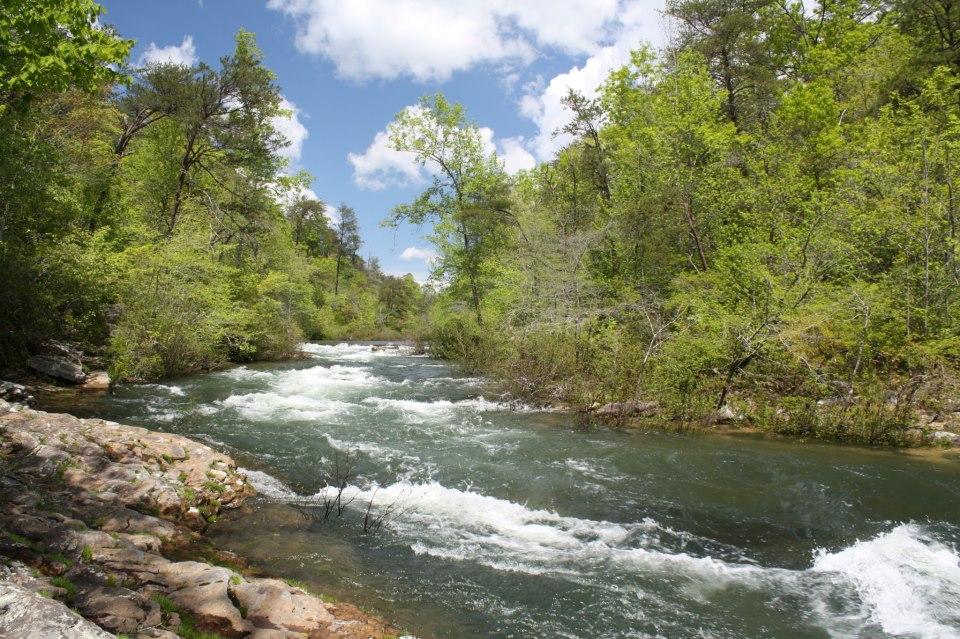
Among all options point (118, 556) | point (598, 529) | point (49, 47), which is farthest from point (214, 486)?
point (49, 47)

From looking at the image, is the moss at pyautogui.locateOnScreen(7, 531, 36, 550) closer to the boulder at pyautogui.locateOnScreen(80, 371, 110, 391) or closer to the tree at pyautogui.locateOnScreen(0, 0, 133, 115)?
the tree at pyautogui.locateOnScreen(0, 0, 133, 115)

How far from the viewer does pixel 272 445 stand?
9.99 m

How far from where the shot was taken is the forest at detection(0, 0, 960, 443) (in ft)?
37.9

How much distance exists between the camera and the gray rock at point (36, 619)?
259 cm

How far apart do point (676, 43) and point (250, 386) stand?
2174 centimetres

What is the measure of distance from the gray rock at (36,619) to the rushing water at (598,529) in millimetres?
2566

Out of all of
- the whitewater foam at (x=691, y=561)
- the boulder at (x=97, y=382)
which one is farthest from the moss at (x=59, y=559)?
the boulder at (x=97, y=382)

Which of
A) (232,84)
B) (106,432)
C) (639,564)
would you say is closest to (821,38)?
(232,84)

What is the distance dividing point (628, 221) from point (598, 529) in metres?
13.3

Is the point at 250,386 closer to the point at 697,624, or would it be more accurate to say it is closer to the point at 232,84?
the point at 232,84

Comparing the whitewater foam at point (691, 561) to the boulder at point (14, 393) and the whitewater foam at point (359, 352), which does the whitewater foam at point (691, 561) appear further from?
the whitewater foam at point (359, 352)

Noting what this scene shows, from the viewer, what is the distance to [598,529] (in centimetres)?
→ 667

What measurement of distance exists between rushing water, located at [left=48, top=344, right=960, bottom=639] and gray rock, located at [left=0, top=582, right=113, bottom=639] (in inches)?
101

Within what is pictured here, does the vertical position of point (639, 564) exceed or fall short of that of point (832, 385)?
it falls short
